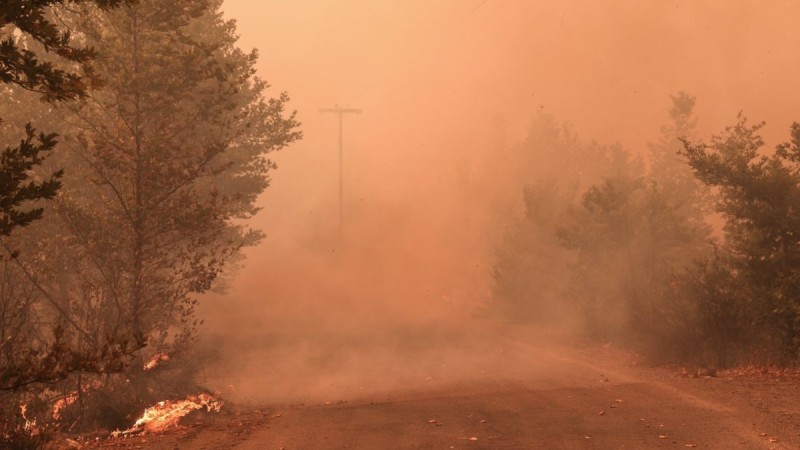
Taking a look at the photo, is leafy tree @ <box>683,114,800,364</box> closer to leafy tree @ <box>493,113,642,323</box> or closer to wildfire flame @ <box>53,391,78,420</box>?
leafy tree @ <box>493,113,642,323</box>

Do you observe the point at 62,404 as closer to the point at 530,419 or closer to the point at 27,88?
the point at 27,88

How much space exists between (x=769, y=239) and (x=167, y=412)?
14.1m

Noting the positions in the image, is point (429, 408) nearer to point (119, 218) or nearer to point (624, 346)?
point (119, 218)

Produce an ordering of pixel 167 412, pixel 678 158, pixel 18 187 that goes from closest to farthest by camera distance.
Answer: pixel 18 187 < pixel 167 412 < pixel 678 158

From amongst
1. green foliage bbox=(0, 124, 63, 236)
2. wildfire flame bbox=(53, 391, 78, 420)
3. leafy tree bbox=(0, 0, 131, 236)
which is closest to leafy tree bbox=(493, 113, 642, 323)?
wildfire flame bbox=(53, 391, 78, 420)

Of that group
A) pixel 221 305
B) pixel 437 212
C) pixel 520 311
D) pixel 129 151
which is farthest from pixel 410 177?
pixel 129 151

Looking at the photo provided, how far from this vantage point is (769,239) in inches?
610

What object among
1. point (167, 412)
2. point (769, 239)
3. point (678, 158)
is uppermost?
point (678, 158)

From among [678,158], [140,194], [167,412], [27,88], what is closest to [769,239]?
[167,412]

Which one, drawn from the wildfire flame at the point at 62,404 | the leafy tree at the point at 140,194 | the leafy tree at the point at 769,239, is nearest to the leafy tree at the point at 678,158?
the leafy tree at the point at 769,239

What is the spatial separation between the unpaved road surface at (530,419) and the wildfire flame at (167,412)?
0.27 metres

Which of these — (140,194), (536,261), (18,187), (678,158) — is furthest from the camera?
(678,158)

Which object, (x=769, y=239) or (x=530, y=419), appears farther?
(x=769, y=239)

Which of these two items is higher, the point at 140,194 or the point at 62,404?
the point at 140,194
